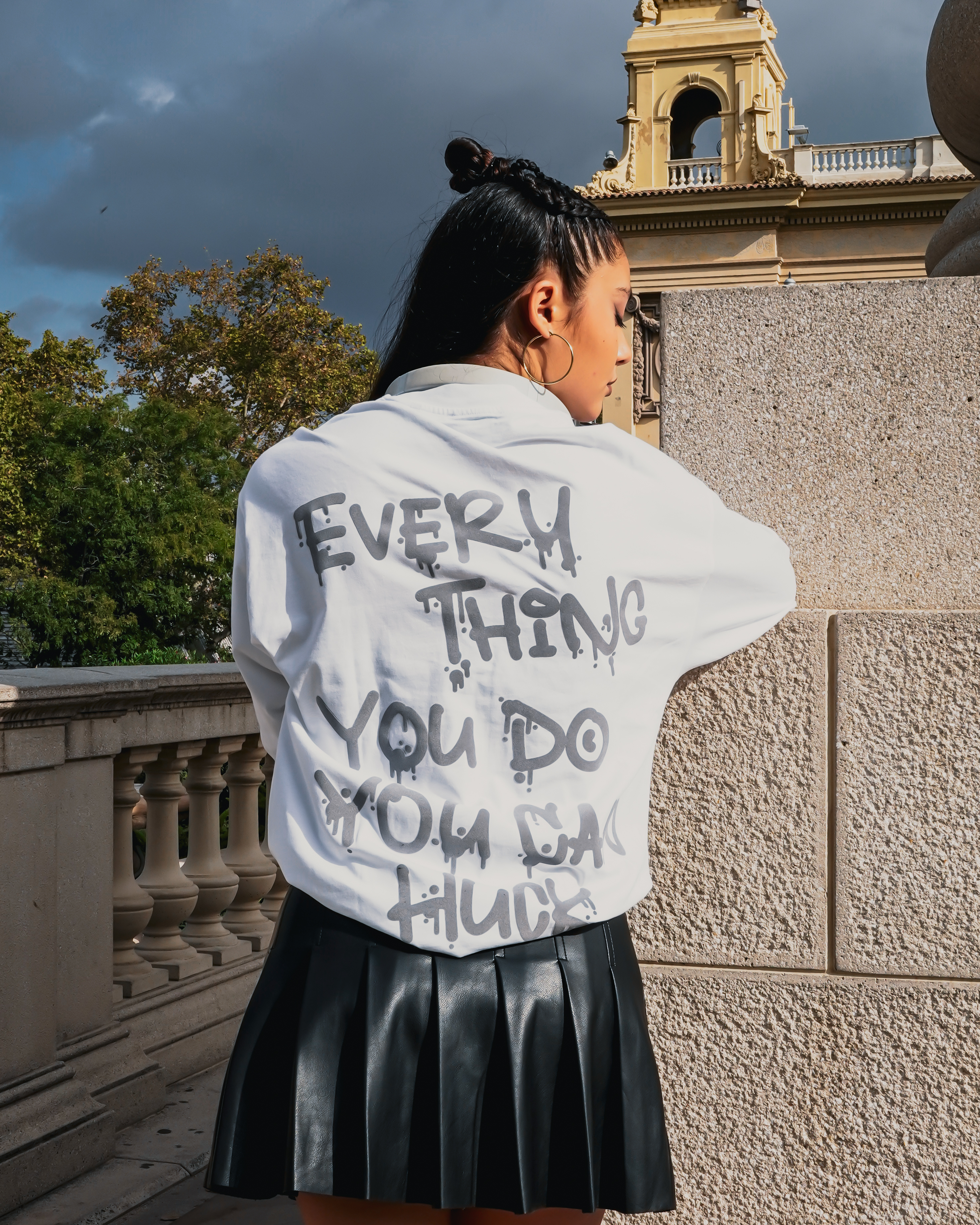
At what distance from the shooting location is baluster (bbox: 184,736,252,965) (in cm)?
444

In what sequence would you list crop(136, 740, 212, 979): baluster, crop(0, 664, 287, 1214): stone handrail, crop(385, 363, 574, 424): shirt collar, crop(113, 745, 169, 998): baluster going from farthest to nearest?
crop(136, 740, 212, 979): baluster
crop(113, 745, 169, 998): baluster
crop(0, 664, 287, 1214): stone handrail
crop(385, 363, 574, 424): shirt collar

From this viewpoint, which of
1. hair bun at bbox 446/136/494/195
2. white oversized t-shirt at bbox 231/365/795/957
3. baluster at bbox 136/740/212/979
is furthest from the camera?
baluster at bbox 136/740/212/979

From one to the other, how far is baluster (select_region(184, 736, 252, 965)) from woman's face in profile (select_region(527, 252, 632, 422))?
3.11 metres

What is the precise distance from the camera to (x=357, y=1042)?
1.32m

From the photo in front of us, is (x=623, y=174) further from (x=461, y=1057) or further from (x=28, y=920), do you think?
(x=461, y=1057)

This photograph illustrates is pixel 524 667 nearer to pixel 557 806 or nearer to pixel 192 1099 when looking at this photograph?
pixel 557 806

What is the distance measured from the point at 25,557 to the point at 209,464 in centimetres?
445

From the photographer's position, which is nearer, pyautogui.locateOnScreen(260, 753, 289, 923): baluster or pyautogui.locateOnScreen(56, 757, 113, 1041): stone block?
pyautogui.locateOnScreen(56, 757, 113, 1041): stone block

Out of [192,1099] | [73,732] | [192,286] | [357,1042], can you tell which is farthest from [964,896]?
[192,286]

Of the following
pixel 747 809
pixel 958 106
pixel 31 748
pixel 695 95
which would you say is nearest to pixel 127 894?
pixel 31 748

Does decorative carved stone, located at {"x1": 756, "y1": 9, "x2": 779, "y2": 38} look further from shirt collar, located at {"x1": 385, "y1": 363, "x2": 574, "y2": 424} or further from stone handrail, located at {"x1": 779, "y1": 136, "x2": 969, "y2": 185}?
shirt collar, located at {"x1": 385, "y1": 363, "x2": 574, "y2": 424}

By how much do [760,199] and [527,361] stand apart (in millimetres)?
29283

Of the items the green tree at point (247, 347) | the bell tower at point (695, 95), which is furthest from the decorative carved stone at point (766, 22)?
the green tree at point (247, 347)

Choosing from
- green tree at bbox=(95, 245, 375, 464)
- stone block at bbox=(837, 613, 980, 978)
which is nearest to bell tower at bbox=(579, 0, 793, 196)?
green tree at bbox=(95, 245, 375, 464)
